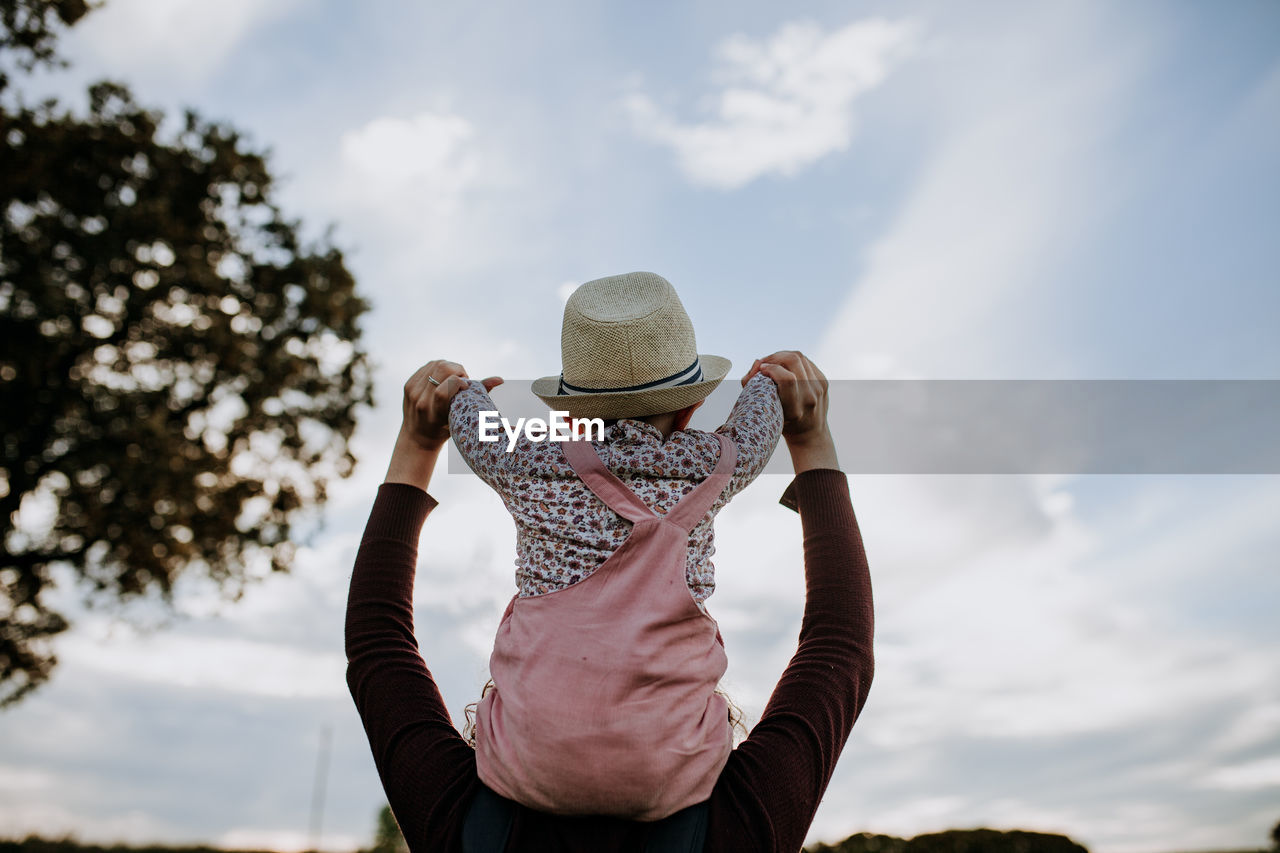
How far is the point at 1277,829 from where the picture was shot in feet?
11.6

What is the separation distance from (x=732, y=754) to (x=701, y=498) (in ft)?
1.80

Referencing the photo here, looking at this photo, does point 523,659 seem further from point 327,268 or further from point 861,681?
point 327,268

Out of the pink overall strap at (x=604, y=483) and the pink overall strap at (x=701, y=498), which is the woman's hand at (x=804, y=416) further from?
the pink overall strap at (x=604, y=483)

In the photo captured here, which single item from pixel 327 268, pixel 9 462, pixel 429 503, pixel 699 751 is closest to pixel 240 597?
pixel 9 462

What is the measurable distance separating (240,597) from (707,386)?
11885mm

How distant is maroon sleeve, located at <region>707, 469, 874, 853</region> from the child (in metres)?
0.08

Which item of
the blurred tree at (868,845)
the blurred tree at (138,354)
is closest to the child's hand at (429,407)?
the blurred tree at (868,845)

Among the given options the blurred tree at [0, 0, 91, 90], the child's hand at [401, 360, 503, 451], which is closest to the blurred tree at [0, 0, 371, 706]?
the blurred tree at [0, 0, 91, 90]

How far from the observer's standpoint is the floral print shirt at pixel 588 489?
78.0 inches

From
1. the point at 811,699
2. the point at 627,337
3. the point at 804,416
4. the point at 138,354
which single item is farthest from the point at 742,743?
the point at 138,354

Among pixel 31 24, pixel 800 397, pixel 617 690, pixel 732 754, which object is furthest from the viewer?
pixel 31 24

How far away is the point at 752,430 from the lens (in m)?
2.21

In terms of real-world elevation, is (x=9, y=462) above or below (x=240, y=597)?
above

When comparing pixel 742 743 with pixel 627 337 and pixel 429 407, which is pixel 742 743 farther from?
pixel 429 407
